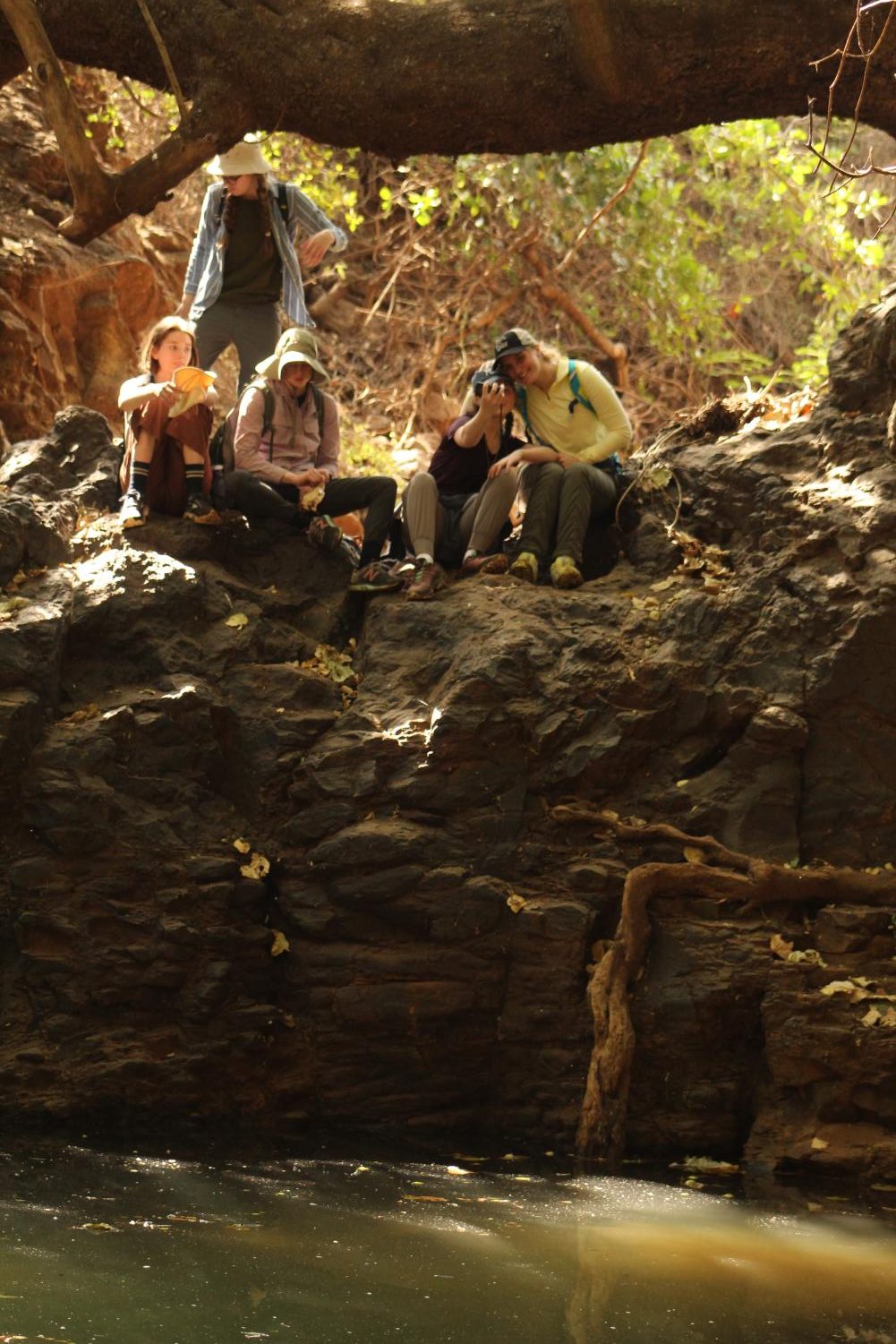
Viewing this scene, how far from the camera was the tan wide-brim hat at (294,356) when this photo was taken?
774 cm

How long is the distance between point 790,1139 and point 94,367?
25.5 feet

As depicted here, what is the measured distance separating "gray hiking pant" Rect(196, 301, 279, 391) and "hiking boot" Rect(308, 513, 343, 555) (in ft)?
3.94

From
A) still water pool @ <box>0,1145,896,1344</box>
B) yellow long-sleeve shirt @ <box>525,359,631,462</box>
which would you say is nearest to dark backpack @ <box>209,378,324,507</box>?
yellow long-sleeve shirt @ <box>525,359,631,462</box>

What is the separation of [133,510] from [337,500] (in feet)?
3.59

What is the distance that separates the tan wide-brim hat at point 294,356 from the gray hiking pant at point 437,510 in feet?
2.72

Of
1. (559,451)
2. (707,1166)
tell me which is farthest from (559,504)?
(707,1166)

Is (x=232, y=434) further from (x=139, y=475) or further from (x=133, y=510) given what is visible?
(x=133, y=510)

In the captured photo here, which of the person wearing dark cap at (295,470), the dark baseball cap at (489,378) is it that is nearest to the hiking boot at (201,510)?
the person wearing dark cap at (295,470)

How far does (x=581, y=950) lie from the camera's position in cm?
655

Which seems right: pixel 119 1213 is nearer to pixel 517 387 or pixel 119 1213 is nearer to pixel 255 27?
pixel 517 387

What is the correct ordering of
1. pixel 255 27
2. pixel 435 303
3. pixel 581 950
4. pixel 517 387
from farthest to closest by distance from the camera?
1. pixel 435 303
2. pixel 517 387
3. pixel 255 27
4. pixel 581 950

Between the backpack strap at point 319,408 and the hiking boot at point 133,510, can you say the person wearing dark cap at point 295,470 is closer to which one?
the backpack strap at point 319,408

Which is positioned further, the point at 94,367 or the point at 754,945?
the point at 94,367

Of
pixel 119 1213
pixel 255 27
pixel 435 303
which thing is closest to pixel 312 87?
pixel 255 27
